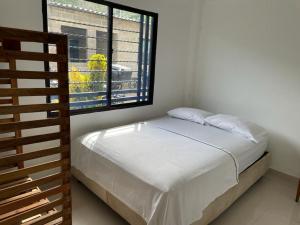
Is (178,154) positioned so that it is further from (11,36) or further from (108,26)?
(108,26)

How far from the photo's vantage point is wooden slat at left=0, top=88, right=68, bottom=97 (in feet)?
3.31

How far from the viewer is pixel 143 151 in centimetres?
204

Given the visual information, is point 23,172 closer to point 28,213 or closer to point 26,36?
point 28,213

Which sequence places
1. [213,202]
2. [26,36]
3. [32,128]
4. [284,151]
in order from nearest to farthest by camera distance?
[26,36] → [32,128] → [213,202] → [284,151]

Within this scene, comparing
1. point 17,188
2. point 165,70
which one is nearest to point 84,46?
point 165,70

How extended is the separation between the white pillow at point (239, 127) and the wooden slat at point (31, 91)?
2.15m

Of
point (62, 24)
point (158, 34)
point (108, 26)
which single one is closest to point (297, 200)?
point (158, 34)

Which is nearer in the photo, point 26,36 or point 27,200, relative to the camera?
point 26,36

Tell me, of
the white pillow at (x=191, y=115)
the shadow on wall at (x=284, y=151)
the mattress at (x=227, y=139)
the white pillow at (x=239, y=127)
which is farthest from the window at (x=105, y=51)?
the shadow on wall at (x=284, y=151)

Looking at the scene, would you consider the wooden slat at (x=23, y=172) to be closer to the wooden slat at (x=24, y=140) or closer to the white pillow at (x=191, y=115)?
the wooden slat at (x=24, y=140)

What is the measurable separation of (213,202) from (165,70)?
6.92 feet

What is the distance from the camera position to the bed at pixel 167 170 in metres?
1.60

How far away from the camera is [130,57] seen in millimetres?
3080

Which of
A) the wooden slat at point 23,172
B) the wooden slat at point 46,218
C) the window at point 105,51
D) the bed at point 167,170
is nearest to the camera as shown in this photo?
the wooden slat at point 23,172
